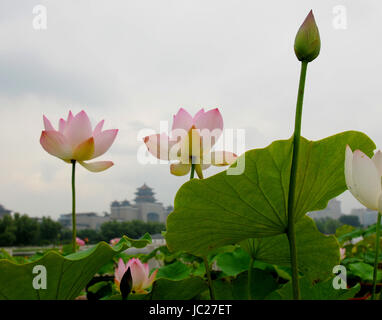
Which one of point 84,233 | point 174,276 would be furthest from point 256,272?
point 84,233

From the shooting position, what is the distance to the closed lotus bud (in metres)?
0.27

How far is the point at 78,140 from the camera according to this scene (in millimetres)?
437

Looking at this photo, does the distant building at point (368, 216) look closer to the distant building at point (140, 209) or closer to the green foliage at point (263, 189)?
the green foliage at point (263, 189)

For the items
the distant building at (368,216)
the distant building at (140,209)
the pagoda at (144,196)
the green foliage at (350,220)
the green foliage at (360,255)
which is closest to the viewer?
the green foliage at (360,255)

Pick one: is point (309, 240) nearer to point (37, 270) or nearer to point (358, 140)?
point (358, 140)

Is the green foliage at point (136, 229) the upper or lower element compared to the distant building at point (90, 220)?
upper

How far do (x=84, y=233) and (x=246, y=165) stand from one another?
85.4 ft

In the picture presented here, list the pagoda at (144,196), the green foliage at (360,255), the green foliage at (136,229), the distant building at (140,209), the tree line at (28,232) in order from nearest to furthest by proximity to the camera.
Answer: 1. the green foliage at (136,229)
2. the green foliage at (360,255)
3. the tree line at (28,232)
4. the pagoda at (144,196)
5. the distant building at (140,209)

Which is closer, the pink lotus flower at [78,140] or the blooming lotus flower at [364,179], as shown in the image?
the blooming lotus flower at [364,179]

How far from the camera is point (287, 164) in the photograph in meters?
0.34

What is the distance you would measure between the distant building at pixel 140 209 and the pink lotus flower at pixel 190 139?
27.5m

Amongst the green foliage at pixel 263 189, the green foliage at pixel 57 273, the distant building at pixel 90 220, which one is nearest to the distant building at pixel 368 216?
the green foliage at pixel 263 189

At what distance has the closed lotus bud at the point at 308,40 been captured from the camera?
272mm

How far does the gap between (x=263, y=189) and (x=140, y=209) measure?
29.6 meters
